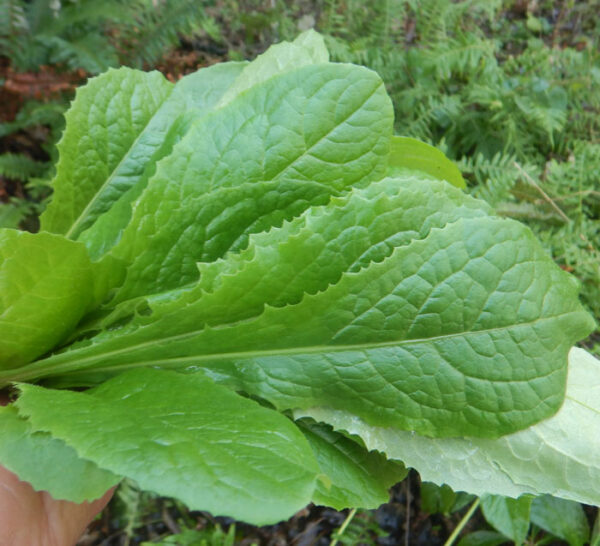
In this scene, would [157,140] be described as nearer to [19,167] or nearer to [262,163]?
[262,163]

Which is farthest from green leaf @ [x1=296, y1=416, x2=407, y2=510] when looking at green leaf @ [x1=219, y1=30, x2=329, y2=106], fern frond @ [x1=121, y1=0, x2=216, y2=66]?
fern frond @ [x1=121, y1=0, x2=216, y2=66]

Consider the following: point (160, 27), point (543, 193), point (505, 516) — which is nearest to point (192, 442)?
point (505, 516)

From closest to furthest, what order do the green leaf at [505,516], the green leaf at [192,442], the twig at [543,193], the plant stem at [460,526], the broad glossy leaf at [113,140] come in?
the green leaf at [192,442] → the broad glossy leaf at [113,140] → the green leaf at [505,516] → the plant stem at [460,526] → the twig at [543,193]

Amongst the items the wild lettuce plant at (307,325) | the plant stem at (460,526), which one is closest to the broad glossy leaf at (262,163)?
the wild lettuce plant at (307,325)

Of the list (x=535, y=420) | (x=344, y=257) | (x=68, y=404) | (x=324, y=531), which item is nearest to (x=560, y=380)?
(x=535, y=420)

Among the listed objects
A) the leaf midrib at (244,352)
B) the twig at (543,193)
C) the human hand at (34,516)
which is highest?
the leaf midrib at (244,352)

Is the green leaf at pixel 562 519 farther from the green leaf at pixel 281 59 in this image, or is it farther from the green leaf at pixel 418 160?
the green leaf at pixel 281 59

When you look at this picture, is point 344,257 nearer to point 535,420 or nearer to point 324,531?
point 535,420
